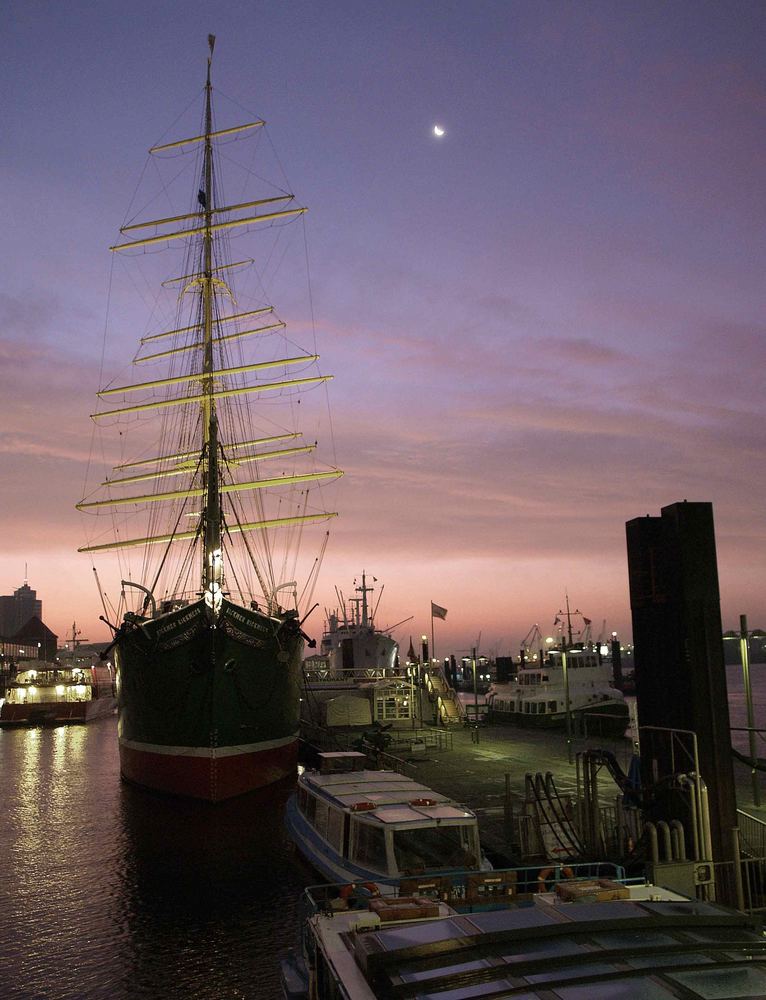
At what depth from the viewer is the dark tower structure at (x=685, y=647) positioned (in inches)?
495

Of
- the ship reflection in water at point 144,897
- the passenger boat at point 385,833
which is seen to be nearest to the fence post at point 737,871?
the passenger boat at point 385,833

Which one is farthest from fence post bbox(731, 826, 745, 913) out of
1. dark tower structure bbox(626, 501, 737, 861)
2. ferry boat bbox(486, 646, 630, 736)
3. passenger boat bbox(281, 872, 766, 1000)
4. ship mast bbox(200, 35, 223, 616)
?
ferry boat bbox(486, 646, 630, 736)

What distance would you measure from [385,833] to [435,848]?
39.0 inches

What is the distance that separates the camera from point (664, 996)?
16.9 feet

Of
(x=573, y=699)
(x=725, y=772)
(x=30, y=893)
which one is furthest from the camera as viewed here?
(x=573, y=699)

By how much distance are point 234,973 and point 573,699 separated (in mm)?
44872

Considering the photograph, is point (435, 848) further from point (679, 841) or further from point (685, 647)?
point (685, 647)

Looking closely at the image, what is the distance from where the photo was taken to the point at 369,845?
15305 millimetres

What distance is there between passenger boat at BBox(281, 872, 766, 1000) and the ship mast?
2780 centimetres

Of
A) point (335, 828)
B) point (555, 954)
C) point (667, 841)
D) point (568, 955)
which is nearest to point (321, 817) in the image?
point (335, 828)

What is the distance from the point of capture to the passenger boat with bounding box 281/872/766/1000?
5375 millimetres

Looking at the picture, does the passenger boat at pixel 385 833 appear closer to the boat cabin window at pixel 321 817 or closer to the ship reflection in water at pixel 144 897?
the boat cabin window at pixel 321 817

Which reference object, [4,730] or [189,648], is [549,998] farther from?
[4,730]

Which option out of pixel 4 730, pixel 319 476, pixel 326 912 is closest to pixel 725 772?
pixel 326 912
